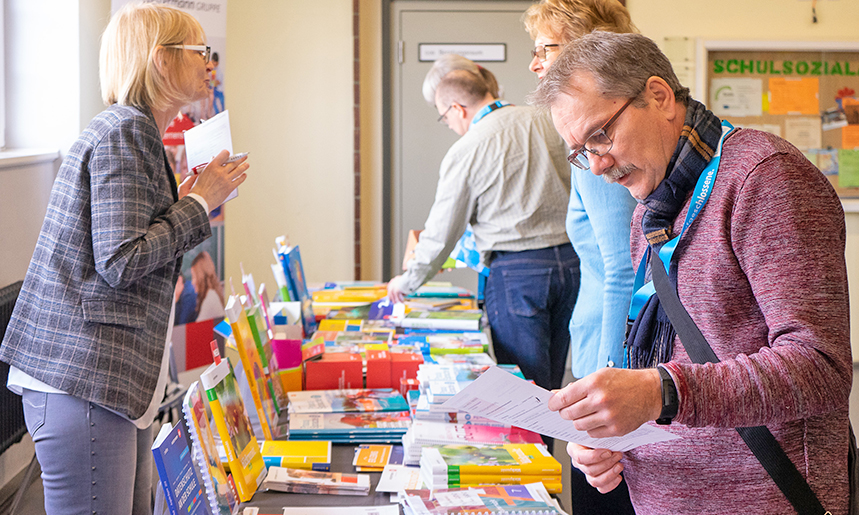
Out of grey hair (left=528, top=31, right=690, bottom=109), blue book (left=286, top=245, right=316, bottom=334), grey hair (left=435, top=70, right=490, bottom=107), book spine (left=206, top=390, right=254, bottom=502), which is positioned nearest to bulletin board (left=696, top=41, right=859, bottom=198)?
grey hair (left=435, top=70, right=490, bottom=107)

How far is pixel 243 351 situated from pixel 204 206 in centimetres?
36

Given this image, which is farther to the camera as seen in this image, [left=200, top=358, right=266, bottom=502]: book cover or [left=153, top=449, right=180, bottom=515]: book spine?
[left=200, top=358, right=266, bottom=502]: book cover

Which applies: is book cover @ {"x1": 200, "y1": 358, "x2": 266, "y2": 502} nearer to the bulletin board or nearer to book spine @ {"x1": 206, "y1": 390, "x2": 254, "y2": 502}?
book spine @ {"x1": 206, "y1": 390, "x2": 254, "y2": 502}

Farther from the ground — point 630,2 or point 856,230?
point 630,2

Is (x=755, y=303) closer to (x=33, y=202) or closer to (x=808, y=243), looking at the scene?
(x=808, y=243)

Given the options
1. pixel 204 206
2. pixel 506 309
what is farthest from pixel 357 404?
pixel 506 309

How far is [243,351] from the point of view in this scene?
165cm

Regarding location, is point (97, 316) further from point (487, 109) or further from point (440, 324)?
point (487, 109)

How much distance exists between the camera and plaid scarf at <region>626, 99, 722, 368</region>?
0.99 meters

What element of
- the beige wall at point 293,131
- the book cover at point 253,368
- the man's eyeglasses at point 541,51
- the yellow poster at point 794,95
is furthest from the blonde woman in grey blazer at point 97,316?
the yellow poster at point 794,95

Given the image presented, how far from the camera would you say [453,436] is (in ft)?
5.33

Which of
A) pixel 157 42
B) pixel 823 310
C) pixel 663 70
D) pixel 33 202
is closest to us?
pixel 823 310

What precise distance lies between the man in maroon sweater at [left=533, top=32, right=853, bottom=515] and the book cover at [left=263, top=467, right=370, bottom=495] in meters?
0.49

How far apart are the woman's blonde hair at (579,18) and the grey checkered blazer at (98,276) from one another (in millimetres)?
977
